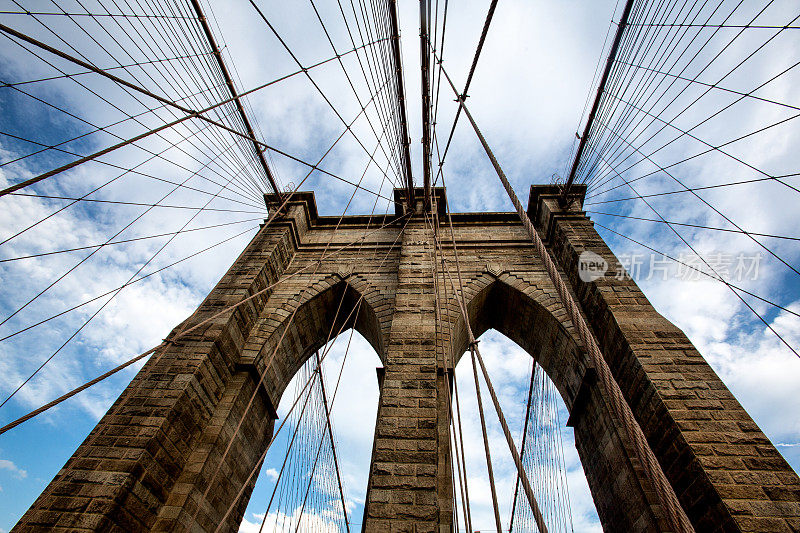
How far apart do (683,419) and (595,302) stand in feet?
6.31

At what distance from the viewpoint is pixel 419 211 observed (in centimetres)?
741

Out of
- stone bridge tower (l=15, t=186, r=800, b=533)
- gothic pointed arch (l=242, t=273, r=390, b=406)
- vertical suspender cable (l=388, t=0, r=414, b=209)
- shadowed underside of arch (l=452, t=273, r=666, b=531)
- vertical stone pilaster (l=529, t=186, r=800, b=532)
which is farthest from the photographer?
gothic pointed arch (l=242, t=273, r=390, b=406)

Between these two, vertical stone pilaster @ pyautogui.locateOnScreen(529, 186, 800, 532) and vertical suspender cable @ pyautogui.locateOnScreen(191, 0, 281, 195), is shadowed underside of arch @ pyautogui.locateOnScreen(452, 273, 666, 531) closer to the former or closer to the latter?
vertical stone pilaster @ pyautogui.locateOnScreen(529, 186, 800, 532)

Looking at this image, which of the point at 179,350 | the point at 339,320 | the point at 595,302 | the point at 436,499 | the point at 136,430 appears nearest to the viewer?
the point at 436,499

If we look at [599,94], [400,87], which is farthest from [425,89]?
[599,94]

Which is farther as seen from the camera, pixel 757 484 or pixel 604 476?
pixel 604 476

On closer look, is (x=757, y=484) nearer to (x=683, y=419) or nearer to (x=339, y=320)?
(x=683, y=419)

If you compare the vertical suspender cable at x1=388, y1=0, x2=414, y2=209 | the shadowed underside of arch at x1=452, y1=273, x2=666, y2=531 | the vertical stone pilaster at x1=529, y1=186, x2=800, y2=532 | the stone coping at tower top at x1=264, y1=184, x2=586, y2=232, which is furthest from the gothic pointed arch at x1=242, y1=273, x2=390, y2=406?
the vertical stone pilaster at x1=529, y1=186, x2=800, y2=532

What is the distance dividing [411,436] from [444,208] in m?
5.09

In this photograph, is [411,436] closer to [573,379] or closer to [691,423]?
[691,423]

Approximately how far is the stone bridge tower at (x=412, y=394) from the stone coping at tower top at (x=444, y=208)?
6 centimetres

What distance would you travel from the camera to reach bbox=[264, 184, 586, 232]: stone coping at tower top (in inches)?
274

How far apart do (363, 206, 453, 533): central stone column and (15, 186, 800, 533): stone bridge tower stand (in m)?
0.01

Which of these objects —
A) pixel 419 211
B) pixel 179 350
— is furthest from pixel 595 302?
pixel 179 350
